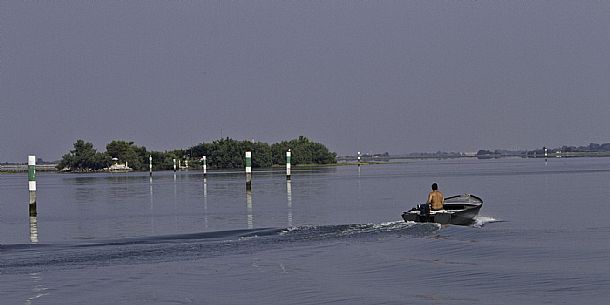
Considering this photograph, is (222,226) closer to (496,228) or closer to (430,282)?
(496,228)

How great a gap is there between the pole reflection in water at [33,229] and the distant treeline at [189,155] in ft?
366

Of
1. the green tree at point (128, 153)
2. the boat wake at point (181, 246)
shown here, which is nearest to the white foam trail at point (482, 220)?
the boat wake at point (181, 246)

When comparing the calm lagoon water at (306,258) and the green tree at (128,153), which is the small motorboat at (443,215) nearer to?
the calm lagoon water at (306,258)

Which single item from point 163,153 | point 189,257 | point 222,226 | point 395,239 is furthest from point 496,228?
point 163,153

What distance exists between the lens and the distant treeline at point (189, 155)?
154375mm

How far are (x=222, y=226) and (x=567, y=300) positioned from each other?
63.8 feet

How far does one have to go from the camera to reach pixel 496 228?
31.5 meters

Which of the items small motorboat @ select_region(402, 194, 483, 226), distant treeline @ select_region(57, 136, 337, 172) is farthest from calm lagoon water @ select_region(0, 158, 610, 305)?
distant treeline @ select_region(57, 136, 337, 172)

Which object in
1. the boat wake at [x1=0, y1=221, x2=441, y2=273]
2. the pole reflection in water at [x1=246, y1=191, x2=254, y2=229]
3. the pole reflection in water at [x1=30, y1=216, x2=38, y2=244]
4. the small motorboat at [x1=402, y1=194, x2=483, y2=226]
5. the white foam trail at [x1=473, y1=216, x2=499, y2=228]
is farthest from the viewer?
the pole reflection in water at [x1=246, y1=191, x2=254, y2=229]

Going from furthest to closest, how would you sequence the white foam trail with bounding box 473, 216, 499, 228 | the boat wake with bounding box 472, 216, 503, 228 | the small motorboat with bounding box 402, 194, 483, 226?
1. the white foam trail with bounding box 473, 216, 499, 228
2. the boat wake with bounding box 472, 216, 503, 228
3. the small motorboat with bounding box 402, 194, 483, 226

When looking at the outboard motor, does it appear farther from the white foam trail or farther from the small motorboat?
the white foam trail

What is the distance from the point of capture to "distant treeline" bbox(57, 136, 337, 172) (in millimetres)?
154375

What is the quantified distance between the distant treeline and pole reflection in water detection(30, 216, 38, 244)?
112 m

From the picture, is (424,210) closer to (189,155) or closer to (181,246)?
(181,246)
